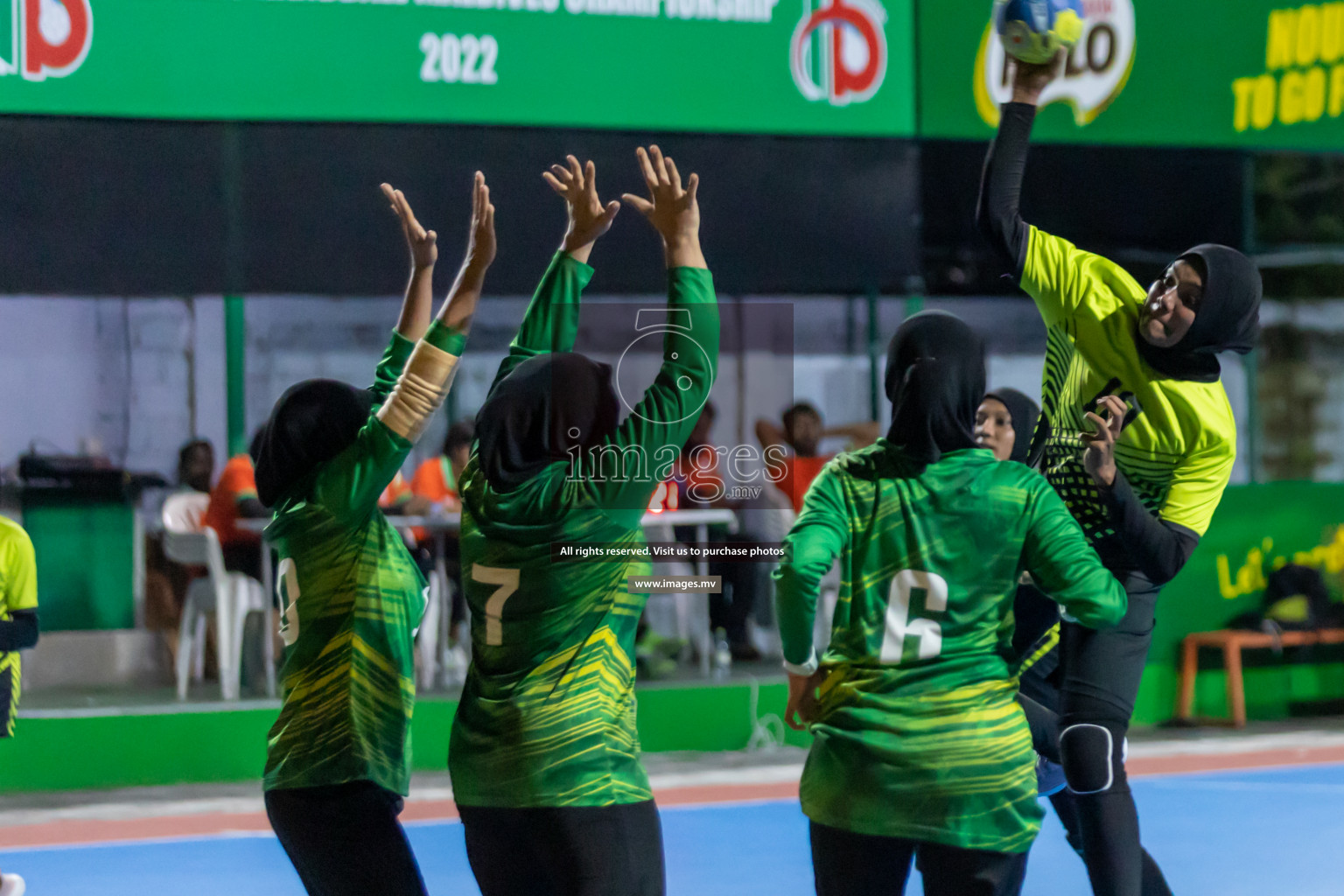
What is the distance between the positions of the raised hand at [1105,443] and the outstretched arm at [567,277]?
1.33 m

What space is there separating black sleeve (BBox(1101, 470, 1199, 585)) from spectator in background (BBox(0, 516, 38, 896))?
11.8 ft

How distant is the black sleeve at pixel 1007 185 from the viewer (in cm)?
444

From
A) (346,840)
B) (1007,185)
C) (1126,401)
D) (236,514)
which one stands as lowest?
(346,840)

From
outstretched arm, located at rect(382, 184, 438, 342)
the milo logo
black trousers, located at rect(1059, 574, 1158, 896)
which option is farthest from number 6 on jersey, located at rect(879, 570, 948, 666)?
the milo logo

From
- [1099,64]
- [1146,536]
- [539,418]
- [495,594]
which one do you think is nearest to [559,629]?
[495,594]

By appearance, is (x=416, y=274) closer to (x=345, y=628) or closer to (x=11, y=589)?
(x=345, y=628)

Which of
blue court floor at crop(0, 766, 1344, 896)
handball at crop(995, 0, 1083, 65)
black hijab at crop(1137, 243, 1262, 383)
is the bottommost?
blue court floor at crop(0, 766, 1344, 896)

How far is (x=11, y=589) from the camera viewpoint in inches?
216

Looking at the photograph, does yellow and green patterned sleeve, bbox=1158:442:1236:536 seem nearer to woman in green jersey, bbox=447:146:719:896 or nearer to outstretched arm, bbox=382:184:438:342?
woman in green jersey, bbox=447:146:719:896

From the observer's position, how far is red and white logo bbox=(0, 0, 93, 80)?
343 inches

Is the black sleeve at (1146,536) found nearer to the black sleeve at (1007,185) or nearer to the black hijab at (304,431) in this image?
the black sleeve at (1007,185)

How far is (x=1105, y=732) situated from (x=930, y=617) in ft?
4.44

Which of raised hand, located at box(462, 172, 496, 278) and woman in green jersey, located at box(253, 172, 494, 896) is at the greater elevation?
raised hand, located at box(462, 172, 496, 278)

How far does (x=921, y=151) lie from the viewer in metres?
10.2
